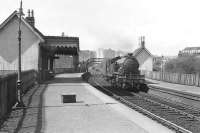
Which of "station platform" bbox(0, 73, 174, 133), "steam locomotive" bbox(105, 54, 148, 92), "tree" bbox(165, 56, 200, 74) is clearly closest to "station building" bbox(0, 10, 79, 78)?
"steam locomotive" bbox(105, 54, 148, 92)

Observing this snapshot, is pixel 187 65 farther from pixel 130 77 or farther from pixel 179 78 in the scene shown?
pixel 130 77

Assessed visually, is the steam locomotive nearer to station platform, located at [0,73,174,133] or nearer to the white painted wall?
station platform, located at [0,73,174,133]

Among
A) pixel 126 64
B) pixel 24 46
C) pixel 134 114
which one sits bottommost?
pixel 134 114

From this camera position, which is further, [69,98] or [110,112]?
[69,98]

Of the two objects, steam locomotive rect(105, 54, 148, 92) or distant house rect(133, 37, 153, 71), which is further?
distant house rect(133, 37, 153, 71)

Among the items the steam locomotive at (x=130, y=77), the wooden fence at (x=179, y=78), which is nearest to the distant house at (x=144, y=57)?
the wooden fence at (x=179, y=78)

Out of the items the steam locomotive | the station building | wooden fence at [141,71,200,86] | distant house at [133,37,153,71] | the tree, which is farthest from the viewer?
distant house at [133,37,153,71]

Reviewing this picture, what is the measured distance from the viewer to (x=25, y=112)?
42.9ft

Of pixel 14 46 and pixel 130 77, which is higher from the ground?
pixel 14 46

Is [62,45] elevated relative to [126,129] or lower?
elevated

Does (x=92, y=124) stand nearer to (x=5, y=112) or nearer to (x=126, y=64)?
(x=5, y=112)

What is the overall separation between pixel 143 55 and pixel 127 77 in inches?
1533

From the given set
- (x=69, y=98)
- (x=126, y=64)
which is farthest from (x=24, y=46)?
(x=69, y=98)

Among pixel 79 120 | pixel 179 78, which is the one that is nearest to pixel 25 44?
pixel 179 78
